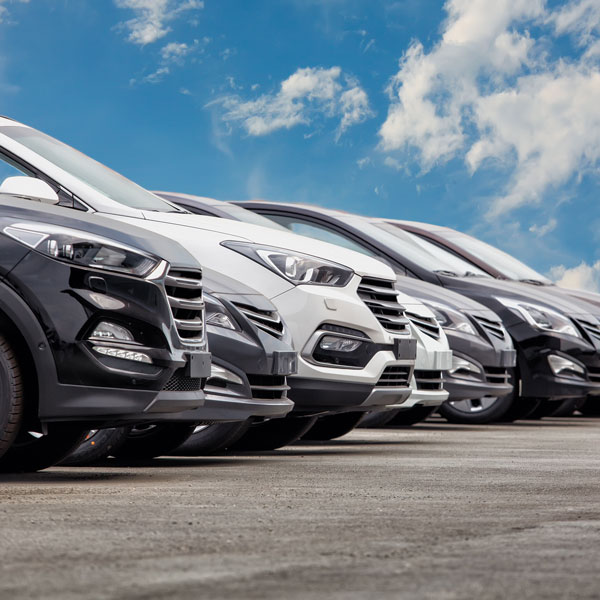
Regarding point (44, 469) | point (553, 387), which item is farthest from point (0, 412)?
point (553, 387)

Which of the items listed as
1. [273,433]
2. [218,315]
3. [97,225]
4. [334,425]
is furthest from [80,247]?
[334,425]

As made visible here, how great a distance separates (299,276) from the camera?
369 inches

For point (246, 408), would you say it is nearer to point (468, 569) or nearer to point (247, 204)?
point (468, 569)

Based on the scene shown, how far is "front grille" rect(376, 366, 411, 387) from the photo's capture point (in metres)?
9.76

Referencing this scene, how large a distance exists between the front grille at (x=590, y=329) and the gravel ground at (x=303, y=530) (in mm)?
6351

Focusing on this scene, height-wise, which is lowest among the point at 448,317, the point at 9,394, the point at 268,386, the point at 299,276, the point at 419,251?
the point at 9,394

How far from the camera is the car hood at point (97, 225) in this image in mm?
6934

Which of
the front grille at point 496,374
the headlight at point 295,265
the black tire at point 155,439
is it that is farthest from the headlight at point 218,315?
the front grille at point 496,374

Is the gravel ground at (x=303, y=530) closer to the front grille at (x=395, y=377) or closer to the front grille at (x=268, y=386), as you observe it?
the front grille at (x=268, y=386)

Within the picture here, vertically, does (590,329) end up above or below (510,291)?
below

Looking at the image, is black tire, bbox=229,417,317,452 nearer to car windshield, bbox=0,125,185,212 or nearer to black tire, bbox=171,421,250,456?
black tire, bbox=171,421,250,456

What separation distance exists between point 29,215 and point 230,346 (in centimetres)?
168

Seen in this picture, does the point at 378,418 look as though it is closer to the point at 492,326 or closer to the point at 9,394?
the point at 492,326

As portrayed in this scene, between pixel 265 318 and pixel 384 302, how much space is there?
1577mm
